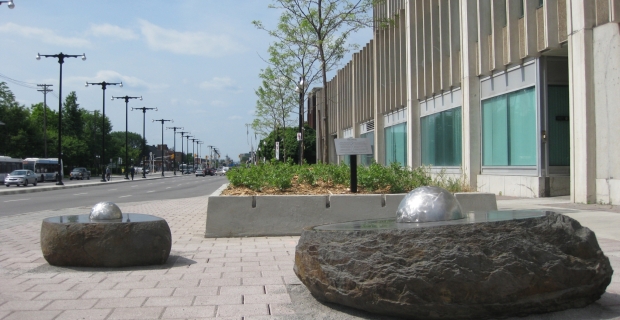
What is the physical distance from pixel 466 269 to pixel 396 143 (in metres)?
30.8

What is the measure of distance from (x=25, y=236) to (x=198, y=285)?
6.68 meters

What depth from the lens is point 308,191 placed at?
1120 cm

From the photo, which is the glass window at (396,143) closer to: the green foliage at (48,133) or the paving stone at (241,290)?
the paving stone at (241,290)

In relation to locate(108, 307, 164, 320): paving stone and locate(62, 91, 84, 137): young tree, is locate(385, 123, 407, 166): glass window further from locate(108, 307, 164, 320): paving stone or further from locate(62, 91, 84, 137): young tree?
locate(62, 91, 84, 137): young tree

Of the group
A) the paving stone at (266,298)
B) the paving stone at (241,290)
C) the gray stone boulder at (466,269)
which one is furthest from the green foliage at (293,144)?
the gray stone boulder at (466,269)

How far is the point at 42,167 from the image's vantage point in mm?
62594

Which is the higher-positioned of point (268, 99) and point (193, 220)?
point (268, 99)

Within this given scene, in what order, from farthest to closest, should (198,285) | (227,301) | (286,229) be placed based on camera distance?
1. (286,229)
2. (198,285)
3. (227,301)

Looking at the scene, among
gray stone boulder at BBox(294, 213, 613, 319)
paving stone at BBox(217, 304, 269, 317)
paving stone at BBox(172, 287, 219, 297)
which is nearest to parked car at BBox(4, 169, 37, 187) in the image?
paving stone at BBox(172, 287, 219, 297)

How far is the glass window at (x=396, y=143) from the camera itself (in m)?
32.9

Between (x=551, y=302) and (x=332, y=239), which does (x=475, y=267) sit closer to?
(x=551, y=302)

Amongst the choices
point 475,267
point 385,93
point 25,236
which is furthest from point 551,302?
point 385,93

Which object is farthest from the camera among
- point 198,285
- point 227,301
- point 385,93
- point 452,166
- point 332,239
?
point 385,93

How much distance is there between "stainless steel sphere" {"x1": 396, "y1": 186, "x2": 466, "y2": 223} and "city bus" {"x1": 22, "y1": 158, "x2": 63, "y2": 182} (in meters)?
61.5
